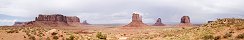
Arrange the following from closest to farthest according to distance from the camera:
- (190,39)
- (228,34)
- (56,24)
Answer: (228,34) → (190,39) → (56,24)

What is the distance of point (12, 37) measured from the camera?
39.0 meters

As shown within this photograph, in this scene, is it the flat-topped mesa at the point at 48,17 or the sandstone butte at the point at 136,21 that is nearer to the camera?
the sandstone butte at the point at 136,21

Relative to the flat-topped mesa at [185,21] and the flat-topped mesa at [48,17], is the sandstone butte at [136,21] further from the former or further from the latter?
the flat-topped mesa at [48,17]

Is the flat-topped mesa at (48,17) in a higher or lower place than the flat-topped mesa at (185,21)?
higher

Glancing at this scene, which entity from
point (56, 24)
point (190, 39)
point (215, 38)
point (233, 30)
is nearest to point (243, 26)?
point (233, 30)

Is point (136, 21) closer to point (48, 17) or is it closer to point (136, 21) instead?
point (136, 21)

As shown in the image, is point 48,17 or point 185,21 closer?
point 185,21

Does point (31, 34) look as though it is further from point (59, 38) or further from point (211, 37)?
point (211, 37)

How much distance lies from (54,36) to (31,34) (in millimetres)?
2150

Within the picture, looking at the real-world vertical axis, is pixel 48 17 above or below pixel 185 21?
above

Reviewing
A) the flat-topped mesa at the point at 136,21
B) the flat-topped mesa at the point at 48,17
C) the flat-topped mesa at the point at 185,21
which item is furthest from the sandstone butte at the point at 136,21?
the flat-topped mesa at the point at 48,17

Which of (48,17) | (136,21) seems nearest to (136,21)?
(136,21)

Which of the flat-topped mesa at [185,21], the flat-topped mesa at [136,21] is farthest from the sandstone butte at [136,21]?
the flat-topped mesa at [185,21]

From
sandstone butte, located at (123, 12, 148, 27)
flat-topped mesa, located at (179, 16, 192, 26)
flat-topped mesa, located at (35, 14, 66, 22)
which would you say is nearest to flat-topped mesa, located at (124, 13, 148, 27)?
sandstone butte, located at (123, 12, 148, 27)
